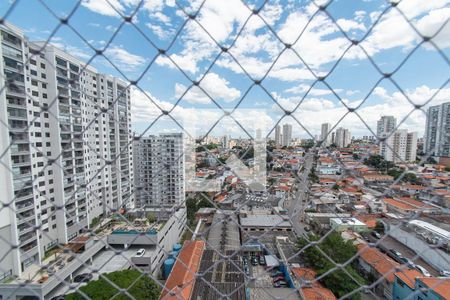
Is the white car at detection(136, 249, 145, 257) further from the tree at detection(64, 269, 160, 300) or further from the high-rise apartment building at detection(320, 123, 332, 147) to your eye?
the high-rise apartment building at detection(320, 123, 332, 147)

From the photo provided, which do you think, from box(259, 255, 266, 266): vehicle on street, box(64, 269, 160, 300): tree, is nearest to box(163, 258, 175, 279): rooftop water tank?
box(64, 269, 160, 300): tree

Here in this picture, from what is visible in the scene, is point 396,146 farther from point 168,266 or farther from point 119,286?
point 168,266

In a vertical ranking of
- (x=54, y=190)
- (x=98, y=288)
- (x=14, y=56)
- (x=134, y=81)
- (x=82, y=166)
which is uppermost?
(x=14, y=56)

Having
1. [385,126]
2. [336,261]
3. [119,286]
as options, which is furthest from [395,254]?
[119,286]

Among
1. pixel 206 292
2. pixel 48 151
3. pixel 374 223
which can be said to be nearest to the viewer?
pixel 206 292

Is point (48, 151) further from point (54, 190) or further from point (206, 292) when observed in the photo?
point (206, 292)

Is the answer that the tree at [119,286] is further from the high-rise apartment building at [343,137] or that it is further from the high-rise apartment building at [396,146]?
the high-rise apartment building at [343,137]

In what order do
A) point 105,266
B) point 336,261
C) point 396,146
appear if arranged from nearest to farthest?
point 396,146, point 336,261, point 105,266

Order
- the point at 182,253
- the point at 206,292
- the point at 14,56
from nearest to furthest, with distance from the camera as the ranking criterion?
the point at 206,292, the point at 14,56, the point at 182,253

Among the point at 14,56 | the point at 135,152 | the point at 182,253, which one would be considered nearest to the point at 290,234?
the point at 182,253

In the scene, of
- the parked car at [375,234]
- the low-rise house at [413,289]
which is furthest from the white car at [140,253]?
the parked car at [375,234]

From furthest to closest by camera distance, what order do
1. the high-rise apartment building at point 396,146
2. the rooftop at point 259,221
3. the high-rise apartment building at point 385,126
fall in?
the rooftop at point 259,221 < the high-rise apartment building at point 385,126 < the high-rise apartment building at point 396,146
